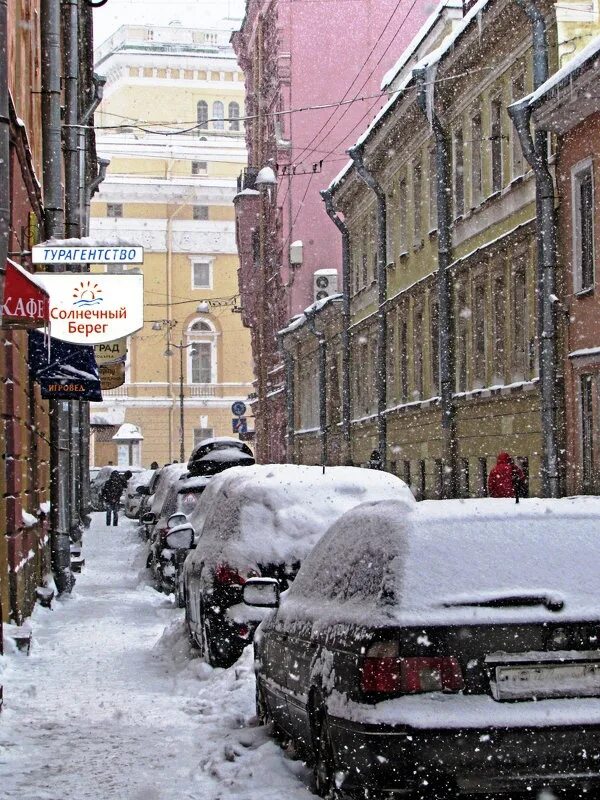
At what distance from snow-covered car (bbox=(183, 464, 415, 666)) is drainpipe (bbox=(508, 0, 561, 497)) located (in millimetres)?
13858

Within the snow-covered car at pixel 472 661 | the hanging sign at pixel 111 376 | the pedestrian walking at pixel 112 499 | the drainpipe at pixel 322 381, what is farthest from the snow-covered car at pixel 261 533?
the drainpipe at pixel 322 381

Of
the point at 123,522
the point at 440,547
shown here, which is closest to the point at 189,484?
the point at 440,547

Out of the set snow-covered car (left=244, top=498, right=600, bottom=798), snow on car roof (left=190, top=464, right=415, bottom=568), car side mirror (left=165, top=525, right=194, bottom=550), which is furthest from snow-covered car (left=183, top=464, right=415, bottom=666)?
snow-covered car (left=244, top=498, right=600, bottom=798)

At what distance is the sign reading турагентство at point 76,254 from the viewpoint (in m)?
15.2

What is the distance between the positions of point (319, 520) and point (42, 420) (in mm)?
10752

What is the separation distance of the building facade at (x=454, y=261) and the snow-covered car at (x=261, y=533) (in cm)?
1457

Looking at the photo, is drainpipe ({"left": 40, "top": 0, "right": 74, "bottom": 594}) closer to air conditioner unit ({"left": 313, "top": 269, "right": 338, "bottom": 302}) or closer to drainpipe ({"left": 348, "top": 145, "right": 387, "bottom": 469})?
drainpipe ({"left": 348, "top": 145, "right": 387, "bottom": 469})

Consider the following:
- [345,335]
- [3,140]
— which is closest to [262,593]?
[3,140]

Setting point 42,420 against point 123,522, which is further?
point 123,522

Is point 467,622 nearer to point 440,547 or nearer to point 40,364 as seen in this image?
point 440,547

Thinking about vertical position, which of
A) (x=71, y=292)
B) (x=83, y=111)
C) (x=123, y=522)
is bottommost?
(x=123, y=522)

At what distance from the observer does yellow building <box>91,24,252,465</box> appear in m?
85.5

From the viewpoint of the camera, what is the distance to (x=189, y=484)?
20.2 meters

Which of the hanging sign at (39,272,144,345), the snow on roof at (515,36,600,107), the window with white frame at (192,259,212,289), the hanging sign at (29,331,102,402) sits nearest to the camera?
the hanging sign at (39,272,144,345)
